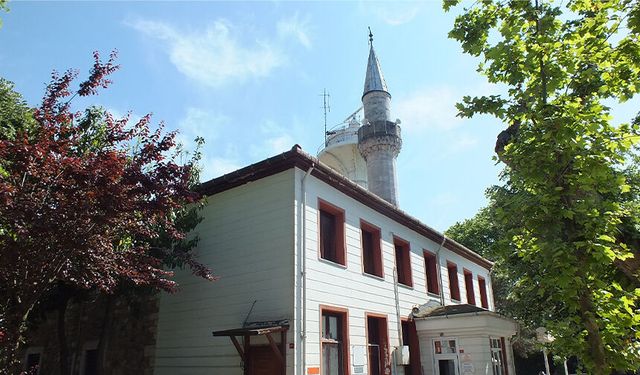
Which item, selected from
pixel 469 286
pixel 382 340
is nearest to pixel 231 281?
pixel 382 340

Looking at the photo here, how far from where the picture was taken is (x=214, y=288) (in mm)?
11172

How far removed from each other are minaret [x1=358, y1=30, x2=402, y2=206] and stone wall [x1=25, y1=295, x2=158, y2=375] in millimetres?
12789

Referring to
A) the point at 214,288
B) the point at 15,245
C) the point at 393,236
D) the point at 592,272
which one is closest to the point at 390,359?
the point at 393,236

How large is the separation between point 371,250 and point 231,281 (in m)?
4.33

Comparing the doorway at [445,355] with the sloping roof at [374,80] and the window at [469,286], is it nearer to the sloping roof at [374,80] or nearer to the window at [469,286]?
the window at [469,286]

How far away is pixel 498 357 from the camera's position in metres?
13.7

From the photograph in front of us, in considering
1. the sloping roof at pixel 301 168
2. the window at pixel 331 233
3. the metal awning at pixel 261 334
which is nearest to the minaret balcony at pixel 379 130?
the sloping roof at pixel 301 168

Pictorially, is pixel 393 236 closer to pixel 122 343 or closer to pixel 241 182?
pixel 241 182

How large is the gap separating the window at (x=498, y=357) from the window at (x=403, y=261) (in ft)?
9.53

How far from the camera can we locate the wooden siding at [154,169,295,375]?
10008mm

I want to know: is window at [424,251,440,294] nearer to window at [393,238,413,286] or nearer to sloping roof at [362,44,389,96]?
window at [393,238,413,286]

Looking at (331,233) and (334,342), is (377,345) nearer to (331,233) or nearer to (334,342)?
(334,342)

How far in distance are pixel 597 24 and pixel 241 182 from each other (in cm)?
820

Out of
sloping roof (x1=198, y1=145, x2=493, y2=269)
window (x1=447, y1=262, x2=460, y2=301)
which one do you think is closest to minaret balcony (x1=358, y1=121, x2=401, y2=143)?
window (x1=447, y1=262, x2=460, y2=301)
